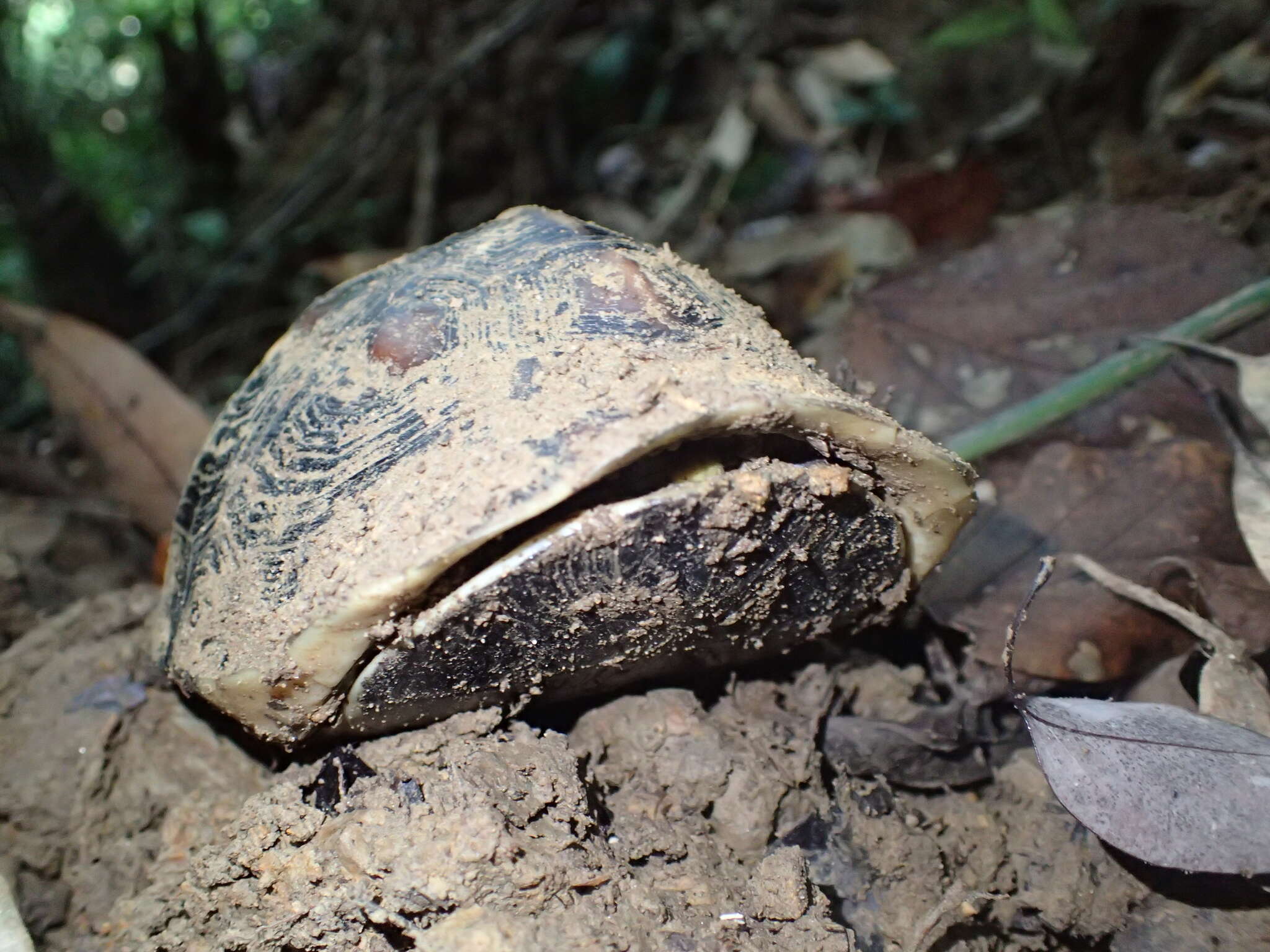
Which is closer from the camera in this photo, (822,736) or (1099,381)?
(822,736)

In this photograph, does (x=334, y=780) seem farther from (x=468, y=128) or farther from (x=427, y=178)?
Result: (x=468, y=128)

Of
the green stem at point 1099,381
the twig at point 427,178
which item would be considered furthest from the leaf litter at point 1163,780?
the twig at point 427,178

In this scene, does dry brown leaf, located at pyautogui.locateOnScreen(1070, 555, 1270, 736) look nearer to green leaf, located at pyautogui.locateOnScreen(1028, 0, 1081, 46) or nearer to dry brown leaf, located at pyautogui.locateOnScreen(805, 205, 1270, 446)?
dry brown leaf, located at pyautogui.locateOnScreen(805, 205, 1270, 446)

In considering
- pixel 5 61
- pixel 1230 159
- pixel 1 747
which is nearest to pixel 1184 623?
pixel 1230 159

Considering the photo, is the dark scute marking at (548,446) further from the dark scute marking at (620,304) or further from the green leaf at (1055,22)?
the green leaf at (1055,22)

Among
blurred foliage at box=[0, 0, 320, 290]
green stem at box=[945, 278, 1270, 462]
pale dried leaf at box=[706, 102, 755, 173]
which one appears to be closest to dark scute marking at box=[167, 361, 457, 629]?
green stem at box=[945, 278, 1270, 462]

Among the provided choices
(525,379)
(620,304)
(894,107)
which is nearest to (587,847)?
(525,379)

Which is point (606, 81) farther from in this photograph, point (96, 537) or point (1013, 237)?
point (96, 537)

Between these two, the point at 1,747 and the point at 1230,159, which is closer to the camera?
the point at 1,747
